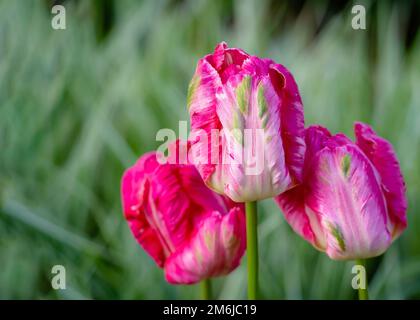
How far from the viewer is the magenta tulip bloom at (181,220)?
397 millimetres

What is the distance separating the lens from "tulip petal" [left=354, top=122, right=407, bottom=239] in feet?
1.27

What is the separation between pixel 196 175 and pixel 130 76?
51 centimetres

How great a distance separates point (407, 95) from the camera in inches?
36.6

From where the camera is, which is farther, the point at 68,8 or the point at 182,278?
the point at 68,8

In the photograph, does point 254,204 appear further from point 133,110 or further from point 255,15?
point 255,15

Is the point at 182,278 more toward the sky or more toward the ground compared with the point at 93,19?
more toward the ground

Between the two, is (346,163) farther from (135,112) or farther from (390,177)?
(135,112)

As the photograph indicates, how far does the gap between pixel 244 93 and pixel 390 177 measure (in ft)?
0.31

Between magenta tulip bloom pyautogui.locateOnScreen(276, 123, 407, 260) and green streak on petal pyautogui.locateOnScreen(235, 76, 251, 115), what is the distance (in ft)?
0.14

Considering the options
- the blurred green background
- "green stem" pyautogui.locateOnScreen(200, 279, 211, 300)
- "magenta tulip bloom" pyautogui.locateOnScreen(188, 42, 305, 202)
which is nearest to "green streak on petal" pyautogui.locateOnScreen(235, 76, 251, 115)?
"magenta tulip bloom" pyautogui.locateOnScreen(188, 42, 305, 202)
